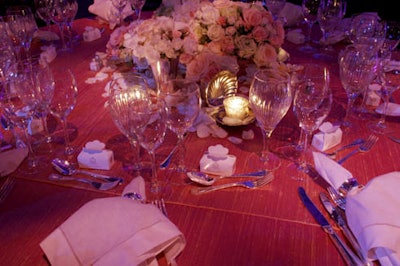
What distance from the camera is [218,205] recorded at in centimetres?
104

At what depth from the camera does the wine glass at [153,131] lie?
43.6 inches

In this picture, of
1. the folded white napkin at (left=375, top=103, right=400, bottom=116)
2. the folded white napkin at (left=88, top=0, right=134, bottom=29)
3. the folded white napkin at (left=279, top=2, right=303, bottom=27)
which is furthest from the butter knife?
the folded white napkin at (left=88, top=0, right=134, bottom=29)

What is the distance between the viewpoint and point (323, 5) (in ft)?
6.62

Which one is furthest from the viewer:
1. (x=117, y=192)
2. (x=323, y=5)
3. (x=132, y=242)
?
(x=323, y=5)

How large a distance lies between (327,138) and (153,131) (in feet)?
1.90

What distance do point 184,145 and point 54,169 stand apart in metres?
0.43

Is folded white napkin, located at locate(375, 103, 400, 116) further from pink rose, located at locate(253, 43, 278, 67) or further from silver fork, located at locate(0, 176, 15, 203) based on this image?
silver fork, located at locate(0, 176, 15, 203)

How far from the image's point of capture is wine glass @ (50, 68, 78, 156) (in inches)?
50.3

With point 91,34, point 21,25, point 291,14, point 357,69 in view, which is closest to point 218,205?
point 357,69

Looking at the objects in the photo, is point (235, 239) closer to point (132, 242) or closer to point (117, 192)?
point (132, 242)

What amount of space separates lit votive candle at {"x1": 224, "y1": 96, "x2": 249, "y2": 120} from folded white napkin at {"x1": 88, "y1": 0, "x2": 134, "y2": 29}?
1.38 metres

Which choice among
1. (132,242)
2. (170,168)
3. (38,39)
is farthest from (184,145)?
(38,39)

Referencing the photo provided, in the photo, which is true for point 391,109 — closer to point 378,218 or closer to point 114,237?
A: point 378,218

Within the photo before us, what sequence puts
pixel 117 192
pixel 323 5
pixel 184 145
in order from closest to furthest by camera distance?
pixel 117 192 < pixel 184 145 < pixel 323 5
